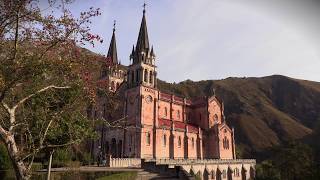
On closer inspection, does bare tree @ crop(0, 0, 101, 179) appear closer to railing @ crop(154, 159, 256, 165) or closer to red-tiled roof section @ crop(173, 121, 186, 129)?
railing @ crop(154, 159, 256, 165)

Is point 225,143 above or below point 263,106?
below

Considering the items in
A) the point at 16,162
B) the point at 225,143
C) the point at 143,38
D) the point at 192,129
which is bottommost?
the point at 16,162

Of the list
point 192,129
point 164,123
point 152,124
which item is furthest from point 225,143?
point 152,124

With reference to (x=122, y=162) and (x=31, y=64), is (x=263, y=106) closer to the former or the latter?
(x=122, y=162)

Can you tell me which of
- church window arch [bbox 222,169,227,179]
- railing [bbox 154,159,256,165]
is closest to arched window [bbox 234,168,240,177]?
railing [bbox 154,159,256,165]

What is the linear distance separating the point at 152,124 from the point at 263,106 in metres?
106

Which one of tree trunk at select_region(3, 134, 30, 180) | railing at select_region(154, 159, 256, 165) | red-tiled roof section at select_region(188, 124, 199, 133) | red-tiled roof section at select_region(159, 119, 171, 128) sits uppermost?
red-tiled roof section at select_region(159, 119, 171, 128)

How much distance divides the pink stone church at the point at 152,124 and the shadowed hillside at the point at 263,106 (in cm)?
4732

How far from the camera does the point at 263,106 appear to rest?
5674 inches

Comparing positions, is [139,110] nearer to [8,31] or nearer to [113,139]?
[113,139]

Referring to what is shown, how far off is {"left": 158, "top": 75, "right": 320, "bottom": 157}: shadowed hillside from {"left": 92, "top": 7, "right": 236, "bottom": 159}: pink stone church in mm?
47324

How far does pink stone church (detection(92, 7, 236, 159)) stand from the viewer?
163 ft

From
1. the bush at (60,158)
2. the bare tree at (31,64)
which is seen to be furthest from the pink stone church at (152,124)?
the bare tree at (31,64)

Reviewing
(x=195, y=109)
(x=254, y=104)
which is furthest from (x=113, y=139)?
(x=254, y=104)
